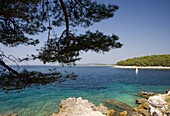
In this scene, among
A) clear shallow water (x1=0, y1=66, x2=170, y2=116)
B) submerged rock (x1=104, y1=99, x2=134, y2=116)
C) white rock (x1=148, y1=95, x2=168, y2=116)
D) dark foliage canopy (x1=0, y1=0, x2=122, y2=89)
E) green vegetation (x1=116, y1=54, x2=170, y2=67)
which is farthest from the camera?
green vegetation (x1=116, y1=54, x2=170, y2=67)

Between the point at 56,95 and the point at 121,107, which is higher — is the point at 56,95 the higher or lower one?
the lower one

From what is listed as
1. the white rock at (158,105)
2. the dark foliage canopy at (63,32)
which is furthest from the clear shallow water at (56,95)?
the white rock at (158,105)

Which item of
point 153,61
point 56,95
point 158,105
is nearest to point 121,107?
point 158,105

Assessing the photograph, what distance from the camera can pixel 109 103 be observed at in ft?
57.6

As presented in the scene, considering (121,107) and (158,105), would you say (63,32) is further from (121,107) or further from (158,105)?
(121,107)

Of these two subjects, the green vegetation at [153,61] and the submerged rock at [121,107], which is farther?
the green vegetation at [153,61]

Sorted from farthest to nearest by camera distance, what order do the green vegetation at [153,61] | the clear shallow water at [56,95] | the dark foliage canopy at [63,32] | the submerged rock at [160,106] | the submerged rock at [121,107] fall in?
the green vegetation at [153,61], the clear shallow water at [56,95], the submerged rock at [121,107], the submerged rock at [160,106], the dark foliage canopy at [63,32]

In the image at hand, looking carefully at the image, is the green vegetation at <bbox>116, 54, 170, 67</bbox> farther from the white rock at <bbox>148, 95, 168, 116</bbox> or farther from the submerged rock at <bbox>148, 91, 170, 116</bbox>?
the white rock at <bbox>148, 95, 168, 116</bbox>

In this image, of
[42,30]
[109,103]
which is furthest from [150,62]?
[42,30]

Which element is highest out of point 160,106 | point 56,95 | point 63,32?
point 63,32

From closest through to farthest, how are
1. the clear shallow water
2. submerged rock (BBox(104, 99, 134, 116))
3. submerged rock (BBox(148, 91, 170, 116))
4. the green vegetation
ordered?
submerged rock (BBox(148, 91, 170, 116)), submerged rock (BBox(104, 99, 134, 116)), the clear shallow water, the green vegetation

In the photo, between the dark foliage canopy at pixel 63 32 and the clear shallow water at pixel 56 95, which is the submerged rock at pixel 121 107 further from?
the dark foliage canopy at pixel 63 32

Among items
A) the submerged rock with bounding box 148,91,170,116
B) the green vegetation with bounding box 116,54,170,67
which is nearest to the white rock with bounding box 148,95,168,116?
the submerged rock with bounding box 148,91,170,116

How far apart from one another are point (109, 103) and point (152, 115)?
7390 millimetres
